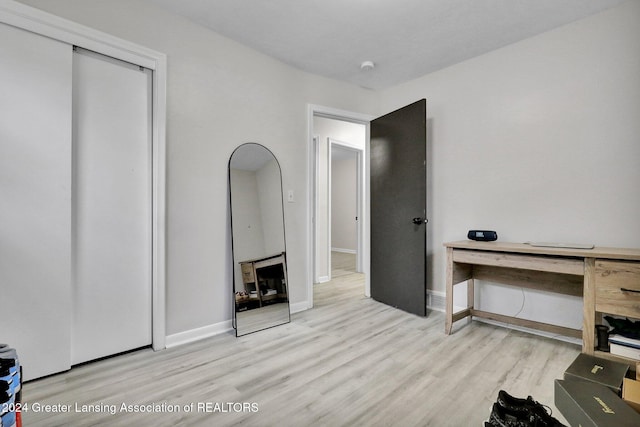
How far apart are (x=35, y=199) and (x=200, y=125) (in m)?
1.11

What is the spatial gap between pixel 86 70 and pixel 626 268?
3.40 m

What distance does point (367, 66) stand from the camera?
2881 mm

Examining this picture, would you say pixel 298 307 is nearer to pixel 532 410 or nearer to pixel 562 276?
pixel 532 410

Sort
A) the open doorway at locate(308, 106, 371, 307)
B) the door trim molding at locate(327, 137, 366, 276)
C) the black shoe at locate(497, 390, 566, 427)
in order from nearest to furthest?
the black shoe at locate(497, 390, 566, 427), the open doorway at locate(308, 106, 371, 307), the door trim molding at locate(327, 137, 366, 276)

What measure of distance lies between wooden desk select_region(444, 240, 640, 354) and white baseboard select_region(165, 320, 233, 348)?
1.82 metres

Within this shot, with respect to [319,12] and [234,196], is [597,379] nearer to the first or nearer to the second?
[234,196]

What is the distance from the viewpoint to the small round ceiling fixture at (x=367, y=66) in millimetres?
2834

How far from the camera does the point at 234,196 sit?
2.49 metres

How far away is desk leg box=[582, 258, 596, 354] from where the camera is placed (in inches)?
68.0

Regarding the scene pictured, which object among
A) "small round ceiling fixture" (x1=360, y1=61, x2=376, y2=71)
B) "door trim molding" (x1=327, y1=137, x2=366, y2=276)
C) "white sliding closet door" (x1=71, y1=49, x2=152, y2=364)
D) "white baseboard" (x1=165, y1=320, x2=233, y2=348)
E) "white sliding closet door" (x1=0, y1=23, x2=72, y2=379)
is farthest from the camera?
"door trim molding" (x1=327, y1=137, x2=366, y2=276)

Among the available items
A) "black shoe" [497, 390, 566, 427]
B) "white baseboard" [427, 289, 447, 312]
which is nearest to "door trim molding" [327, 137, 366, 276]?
"white baseboard" [427, 289, 447, 312]

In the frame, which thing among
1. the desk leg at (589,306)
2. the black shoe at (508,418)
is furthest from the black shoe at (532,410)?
the desk leg at (589,306)

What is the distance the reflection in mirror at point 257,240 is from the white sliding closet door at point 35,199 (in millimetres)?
1063

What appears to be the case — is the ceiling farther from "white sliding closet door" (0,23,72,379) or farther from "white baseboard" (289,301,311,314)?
"white baseboard" (289,301,311,314)
